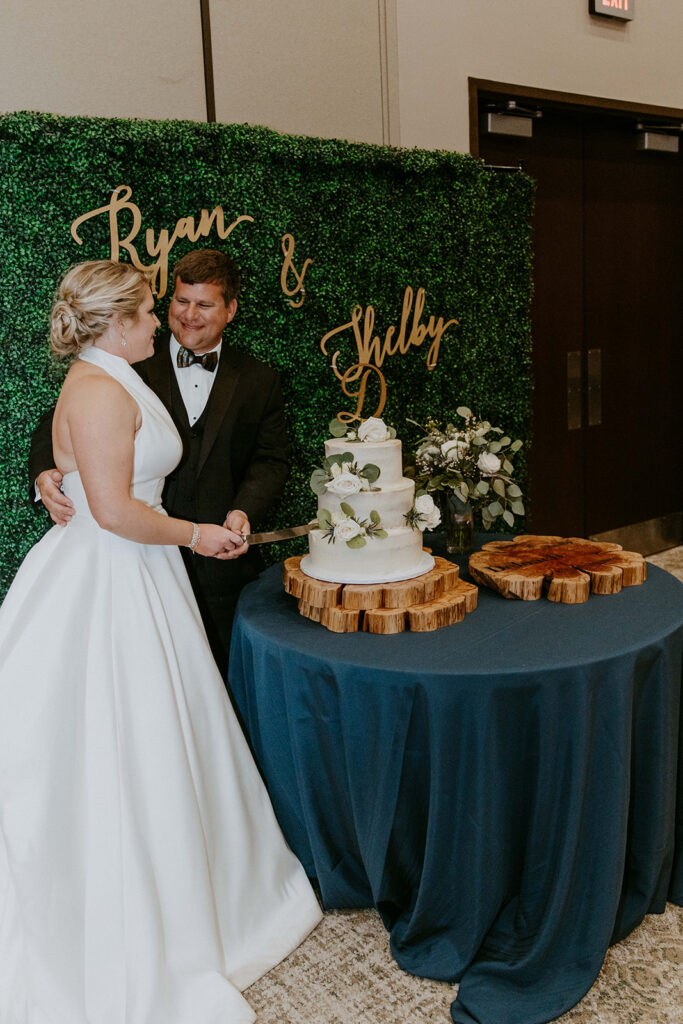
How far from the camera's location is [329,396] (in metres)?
3.55

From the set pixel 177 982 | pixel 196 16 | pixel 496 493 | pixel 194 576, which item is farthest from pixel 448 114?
pixel 177 982

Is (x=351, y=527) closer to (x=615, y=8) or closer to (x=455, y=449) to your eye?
(x=455, y=449)

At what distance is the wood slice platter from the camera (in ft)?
8.39

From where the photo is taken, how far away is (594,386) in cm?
552

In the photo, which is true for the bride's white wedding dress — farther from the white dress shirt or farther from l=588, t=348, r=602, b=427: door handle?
l=588, t=348, r=602, b=427: door handle

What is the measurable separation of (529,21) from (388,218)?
67.3 inches

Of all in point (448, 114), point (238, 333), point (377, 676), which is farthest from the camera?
point (448, 114)

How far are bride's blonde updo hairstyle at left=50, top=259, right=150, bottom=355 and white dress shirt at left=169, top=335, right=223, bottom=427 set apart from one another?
1.88 feet

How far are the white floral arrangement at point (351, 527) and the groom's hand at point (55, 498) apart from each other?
0.65 metres

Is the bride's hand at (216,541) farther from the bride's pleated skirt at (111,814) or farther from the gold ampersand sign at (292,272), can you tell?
the gold ampersand sign at (292,272)

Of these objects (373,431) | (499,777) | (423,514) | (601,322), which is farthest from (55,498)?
(601,322)

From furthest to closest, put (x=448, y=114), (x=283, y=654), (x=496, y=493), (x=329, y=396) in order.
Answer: (x=448, y=114), (x=329, y=396), (x=496, y=493), (x=283, y=654)

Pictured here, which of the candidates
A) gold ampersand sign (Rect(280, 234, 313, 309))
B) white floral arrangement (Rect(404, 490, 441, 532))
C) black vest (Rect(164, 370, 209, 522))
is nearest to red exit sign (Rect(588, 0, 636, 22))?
gold ampersand sign (Rect(280, 234, 313, 309))

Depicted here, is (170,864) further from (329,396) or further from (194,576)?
(329,396)
